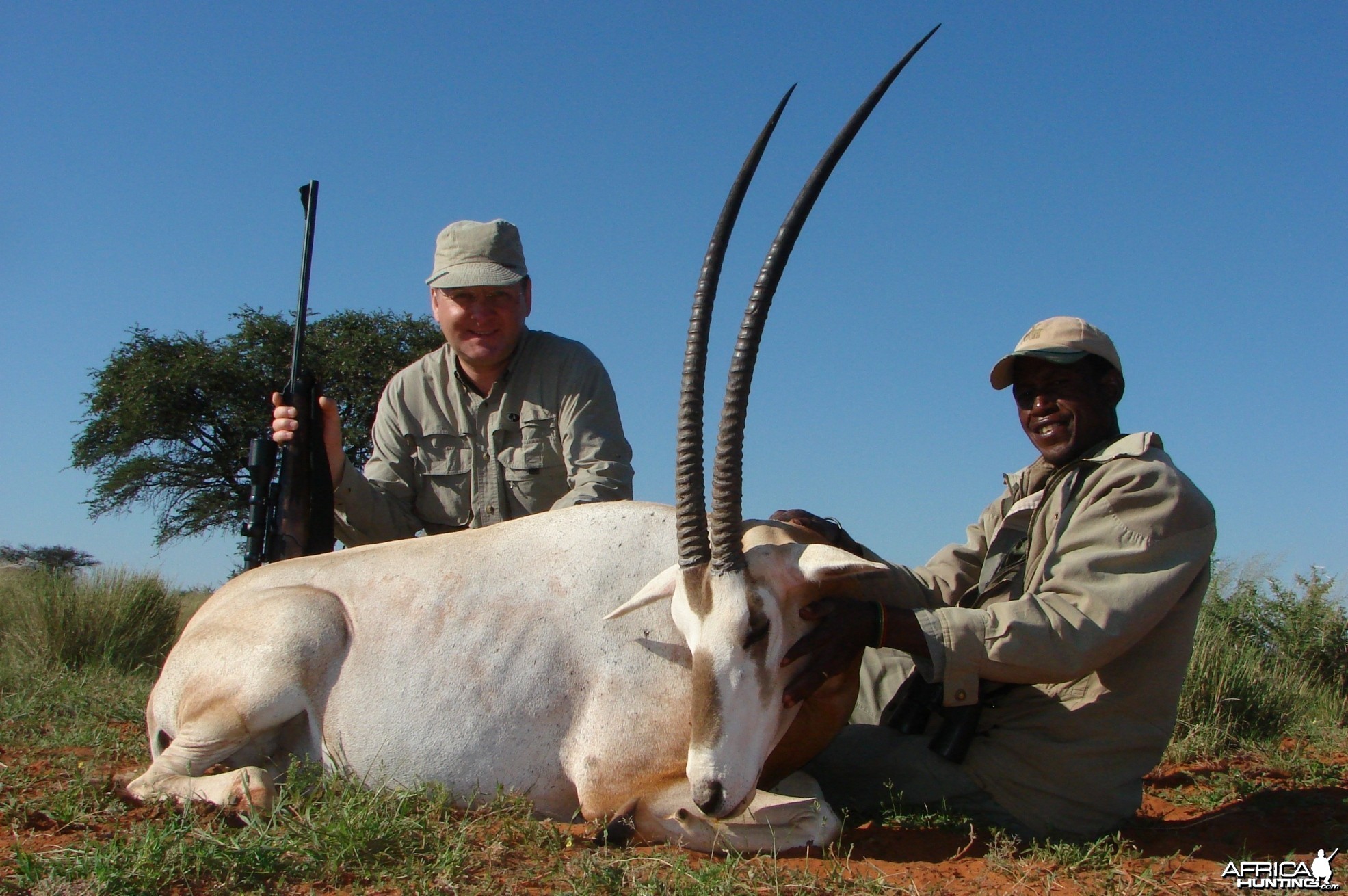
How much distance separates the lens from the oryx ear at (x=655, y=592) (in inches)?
148

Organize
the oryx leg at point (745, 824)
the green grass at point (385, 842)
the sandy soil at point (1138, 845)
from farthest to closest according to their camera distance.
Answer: the oryx leg at point (745, 824) < the sandy soil at point (1138, 845) < the green grass at point (385, 842)

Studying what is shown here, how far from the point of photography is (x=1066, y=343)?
14.1 feet

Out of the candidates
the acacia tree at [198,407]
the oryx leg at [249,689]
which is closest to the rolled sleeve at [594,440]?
the oryx leg at [249,689]

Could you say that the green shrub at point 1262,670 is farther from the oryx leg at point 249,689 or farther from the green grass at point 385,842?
the oryx leg at point 249,689

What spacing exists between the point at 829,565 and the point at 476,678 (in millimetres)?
1408

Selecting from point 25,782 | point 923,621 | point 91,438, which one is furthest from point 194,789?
point 91,438

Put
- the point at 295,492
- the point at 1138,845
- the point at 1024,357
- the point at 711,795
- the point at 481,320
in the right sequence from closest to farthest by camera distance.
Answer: the point at 711,795
the point at 1138,845
the point at 1024,357
the point at 295,492
the point at 481,320

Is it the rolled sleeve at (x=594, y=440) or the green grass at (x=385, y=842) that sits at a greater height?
the rolled sleeve at (x=594, y=440)

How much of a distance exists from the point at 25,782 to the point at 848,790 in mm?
3171

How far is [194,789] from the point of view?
12.5 feet

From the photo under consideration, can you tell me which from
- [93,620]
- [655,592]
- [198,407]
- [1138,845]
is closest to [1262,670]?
[1138,845]

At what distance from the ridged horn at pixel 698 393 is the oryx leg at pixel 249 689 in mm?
1492

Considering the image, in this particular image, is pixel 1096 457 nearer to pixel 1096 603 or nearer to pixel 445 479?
pixel 1096 603

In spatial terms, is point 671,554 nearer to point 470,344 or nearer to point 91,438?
point 470,344
